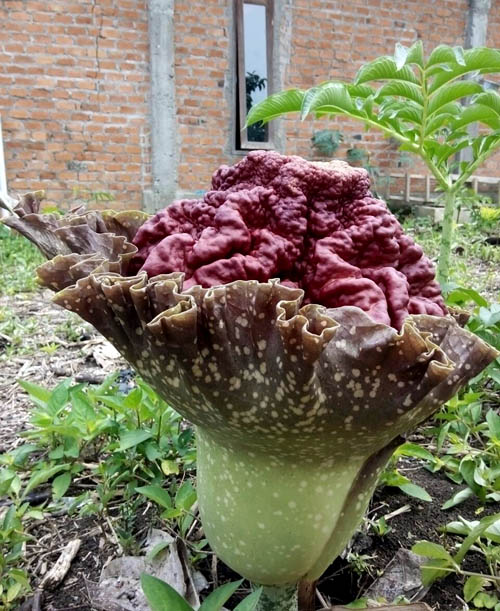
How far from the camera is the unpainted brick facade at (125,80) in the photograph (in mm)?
6668

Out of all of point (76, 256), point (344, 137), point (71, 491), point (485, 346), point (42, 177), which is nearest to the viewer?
point (485, 346)

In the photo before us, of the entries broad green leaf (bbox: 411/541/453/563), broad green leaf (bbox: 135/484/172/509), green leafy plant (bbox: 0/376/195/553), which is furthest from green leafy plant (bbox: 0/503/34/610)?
broad green leaf (bbox: 411/541/453/563)

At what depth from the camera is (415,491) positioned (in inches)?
64.7

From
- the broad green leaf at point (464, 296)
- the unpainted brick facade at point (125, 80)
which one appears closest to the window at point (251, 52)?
the unpainted brick facade at point (125, 80)

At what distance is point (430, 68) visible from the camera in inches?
65.1

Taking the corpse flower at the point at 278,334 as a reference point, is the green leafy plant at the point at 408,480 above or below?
below

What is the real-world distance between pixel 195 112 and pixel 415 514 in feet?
22.0

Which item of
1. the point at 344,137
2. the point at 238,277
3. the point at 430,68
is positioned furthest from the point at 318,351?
the point at 344,137

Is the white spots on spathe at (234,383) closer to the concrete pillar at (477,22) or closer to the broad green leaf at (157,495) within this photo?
the broad green leaf at (157,495)

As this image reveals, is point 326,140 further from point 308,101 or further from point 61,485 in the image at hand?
point 61,485

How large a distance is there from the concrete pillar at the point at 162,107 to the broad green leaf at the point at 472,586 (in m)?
6.48

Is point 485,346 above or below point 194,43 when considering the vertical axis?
below

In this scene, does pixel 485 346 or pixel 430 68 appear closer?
pixel 485 346

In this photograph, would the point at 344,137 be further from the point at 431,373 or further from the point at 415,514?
the point at 431,373
